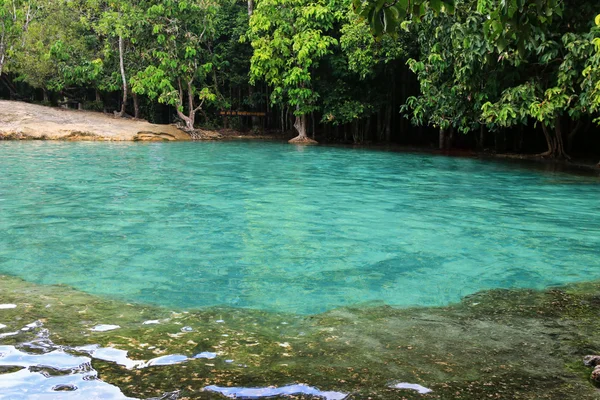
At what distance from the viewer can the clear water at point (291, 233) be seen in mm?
4684

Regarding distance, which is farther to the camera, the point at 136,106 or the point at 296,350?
the point at 136,106

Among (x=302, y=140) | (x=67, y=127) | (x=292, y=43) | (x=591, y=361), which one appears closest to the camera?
(x=591, y=361)

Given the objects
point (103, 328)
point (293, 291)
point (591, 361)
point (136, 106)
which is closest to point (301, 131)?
point (136, 106)

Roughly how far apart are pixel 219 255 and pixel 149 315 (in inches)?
67.9

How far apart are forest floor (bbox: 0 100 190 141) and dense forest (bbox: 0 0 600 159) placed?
4.75 feet

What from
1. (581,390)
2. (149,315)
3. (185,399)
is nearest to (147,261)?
(149,315)

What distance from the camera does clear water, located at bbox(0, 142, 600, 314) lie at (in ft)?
15.4

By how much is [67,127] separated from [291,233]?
16768 mm

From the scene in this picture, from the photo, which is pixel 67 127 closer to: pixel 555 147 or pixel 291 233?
pixel 555 147

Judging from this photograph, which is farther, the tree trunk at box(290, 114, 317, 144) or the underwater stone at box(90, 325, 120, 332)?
the tree trunk at box(290, 114, 317, 144)

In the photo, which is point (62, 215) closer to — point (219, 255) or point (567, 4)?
point (219, 255)

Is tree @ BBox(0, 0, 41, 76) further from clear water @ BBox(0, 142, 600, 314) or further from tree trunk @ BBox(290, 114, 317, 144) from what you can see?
clear water @ BBox(0, 142, 600, 314)

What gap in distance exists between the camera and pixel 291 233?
660cm

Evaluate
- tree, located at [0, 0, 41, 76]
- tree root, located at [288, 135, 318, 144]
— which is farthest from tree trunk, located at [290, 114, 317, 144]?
tree, located at [0, 0, 41, 76]
